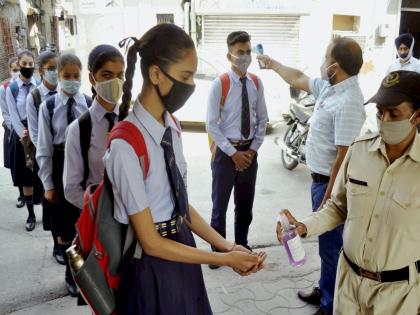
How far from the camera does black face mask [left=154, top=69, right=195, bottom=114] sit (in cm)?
164

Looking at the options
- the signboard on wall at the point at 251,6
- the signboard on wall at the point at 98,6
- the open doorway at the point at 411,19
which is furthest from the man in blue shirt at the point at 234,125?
the signboard on wall at the point at 98,6

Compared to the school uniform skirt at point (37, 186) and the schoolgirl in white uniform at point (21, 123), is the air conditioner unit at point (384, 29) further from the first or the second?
the school uniform skirt at point (37, 186)

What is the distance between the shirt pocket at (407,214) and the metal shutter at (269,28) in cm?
1101

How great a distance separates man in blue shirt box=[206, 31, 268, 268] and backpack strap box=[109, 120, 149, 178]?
222 centimetres

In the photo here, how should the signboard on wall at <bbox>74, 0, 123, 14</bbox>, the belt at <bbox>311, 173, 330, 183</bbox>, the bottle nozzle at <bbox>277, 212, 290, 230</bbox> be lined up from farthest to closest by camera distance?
the signboard on wall at <bbox>74, 0, 123, 14</bbox>, the belt at <bbox>311, 173, 330, 183</bbox>, the bottle nozzle at <bbox>277, 212, 290, 230</bbox>

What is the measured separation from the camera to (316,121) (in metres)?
3.01

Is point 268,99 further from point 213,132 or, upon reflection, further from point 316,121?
point 316,121

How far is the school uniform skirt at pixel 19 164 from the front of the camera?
4.71 meters

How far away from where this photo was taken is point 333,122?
113 inches

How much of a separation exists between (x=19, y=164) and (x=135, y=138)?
12.2ft

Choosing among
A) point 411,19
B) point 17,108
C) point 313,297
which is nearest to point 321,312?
point 313,297

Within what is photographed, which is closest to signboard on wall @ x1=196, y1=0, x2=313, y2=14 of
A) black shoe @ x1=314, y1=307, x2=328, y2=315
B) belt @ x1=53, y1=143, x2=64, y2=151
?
belt @ x1=53, y1=143, x2=64, y2=151

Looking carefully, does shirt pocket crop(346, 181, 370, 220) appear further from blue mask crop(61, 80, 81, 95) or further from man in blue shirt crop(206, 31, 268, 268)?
blue mask crop(61, 80, 81, 95)

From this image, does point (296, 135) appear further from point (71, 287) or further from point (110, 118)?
point (110, 118)
